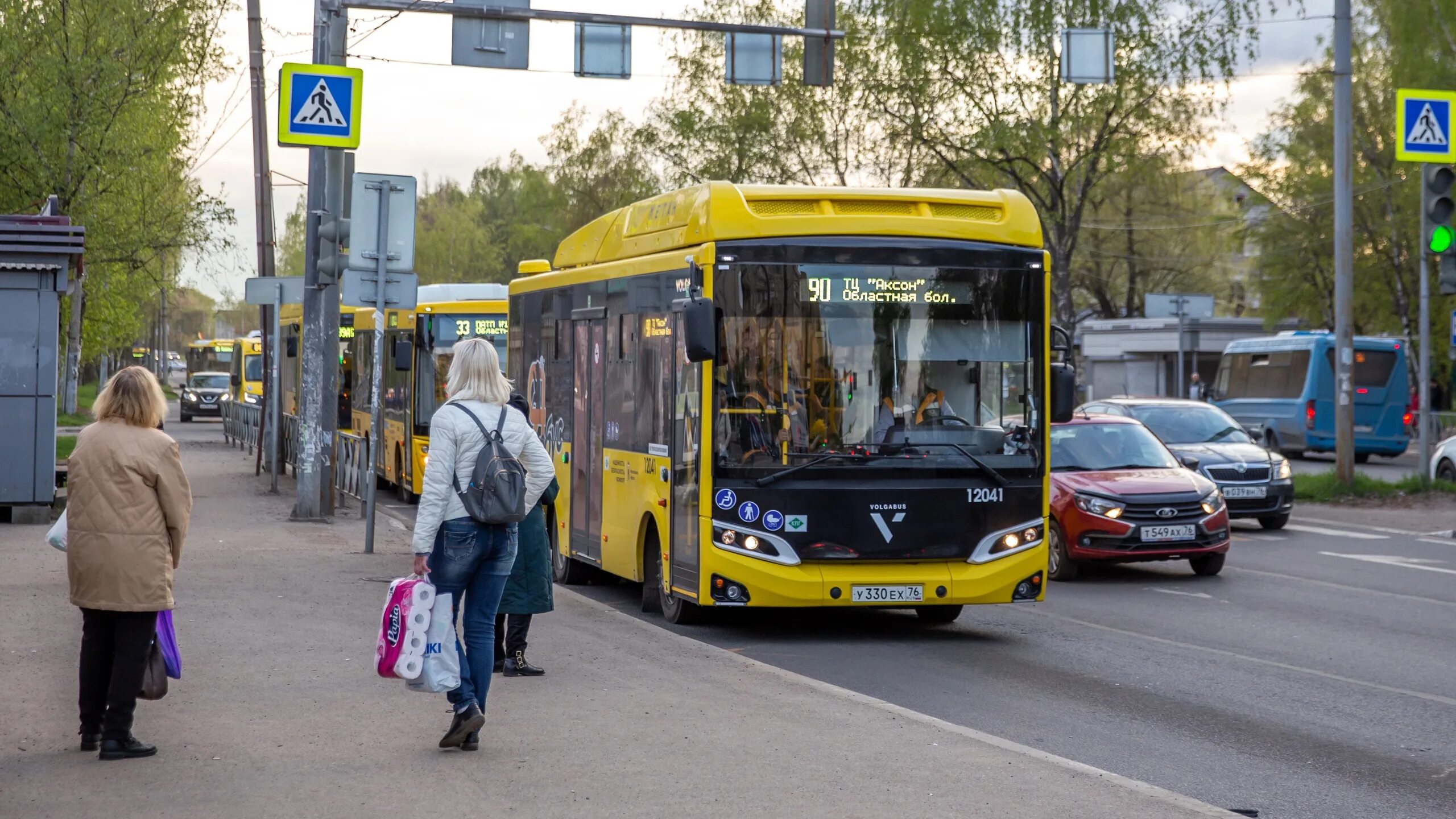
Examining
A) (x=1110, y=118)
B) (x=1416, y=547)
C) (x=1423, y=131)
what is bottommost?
(x=1416, y=547)

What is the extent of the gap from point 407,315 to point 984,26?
1609 centimetres

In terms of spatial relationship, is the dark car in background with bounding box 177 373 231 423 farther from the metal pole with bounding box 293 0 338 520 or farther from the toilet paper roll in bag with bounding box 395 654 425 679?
the toilet paper roll in bag with bounding box 395 654 425 679

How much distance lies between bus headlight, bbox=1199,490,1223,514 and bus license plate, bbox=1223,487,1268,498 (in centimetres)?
546

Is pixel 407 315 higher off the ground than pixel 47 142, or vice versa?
pixel 47 142

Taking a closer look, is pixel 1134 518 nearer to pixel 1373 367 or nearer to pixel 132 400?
pixel 132 400

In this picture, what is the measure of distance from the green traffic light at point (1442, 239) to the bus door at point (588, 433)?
1147cm

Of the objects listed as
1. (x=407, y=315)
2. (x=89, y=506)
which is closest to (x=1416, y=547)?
(x=407, y=315)

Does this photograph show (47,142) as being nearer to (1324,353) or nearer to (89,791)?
(89,791)

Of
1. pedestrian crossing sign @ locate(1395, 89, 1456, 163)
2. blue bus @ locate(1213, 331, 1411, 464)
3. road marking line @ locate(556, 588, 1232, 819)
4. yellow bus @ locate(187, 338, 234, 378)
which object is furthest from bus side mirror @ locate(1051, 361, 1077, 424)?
yellow bus @ locate(187, 338, 234, 378)

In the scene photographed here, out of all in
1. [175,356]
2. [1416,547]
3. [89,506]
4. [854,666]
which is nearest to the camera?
[89,506]

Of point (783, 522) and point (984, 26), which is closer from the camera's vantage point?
point (783, 522)

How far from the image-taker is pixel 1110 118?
1437 inches

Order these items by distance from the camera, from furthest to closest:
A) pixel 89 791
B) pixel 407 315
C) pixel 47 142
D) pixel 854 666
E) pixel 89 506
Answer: pixel 47 142
pixel 407 315
pixel 854 666
pixel 89 506
pixel 89 791

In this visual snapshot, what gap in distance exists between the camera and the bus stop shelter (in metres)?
17.9
